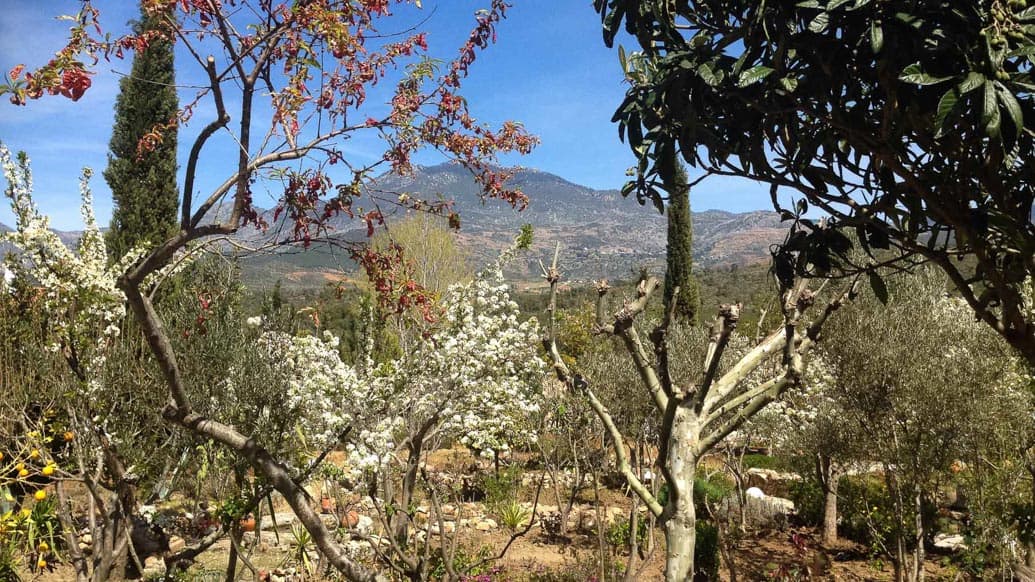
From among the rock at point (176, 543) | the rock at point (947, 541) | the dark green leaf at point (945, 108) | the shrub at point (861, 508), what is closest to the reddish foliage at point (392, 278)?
the dark green leaf at point (945, 108)

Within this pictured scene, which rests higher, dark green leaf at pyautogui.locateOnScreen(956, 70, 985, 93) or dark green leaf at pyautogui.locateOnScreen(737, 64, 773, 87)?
dark green leaf at pyautogui.locateOnScreen(737, 64, 773, 87)

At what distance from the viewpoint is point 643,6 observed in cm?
255

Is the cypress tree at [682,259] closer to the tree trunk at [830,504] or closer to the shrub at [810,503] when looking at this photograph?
the shrub at [810,503]

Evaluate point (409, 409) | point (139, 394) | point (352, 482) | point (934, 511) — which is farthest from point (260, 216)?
point (934, 511)

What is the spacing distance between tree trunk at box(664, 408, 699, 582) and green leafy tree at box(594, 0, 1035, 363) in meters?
0.95

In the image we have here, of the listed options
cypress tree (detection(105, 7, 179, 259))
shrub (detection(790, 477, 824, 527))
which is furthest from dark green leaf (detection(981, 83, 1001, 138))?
cypress tree (detection(105, 7, 179, 259))

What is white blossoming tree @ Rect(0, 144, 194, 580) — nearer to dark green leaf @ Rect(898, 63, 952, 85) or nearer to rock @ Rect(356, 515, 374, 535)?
rock @ Rect(356, 515, 374, 535)

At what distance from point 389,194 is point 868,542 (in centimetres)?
1297

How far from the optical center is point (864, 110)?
2.46 m

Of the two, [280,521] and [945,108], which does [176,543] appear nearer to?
[280,521]

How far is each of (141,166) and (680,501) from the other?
Result: 15895mm

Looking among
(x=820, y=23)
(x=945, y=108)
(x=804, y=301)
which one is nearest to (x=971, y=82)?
(x=945, y=108)

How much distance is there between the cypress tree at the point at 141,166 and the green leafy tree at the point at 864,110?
48.3ft

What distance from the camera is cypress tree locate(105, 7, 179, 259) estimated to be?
1441 cm
